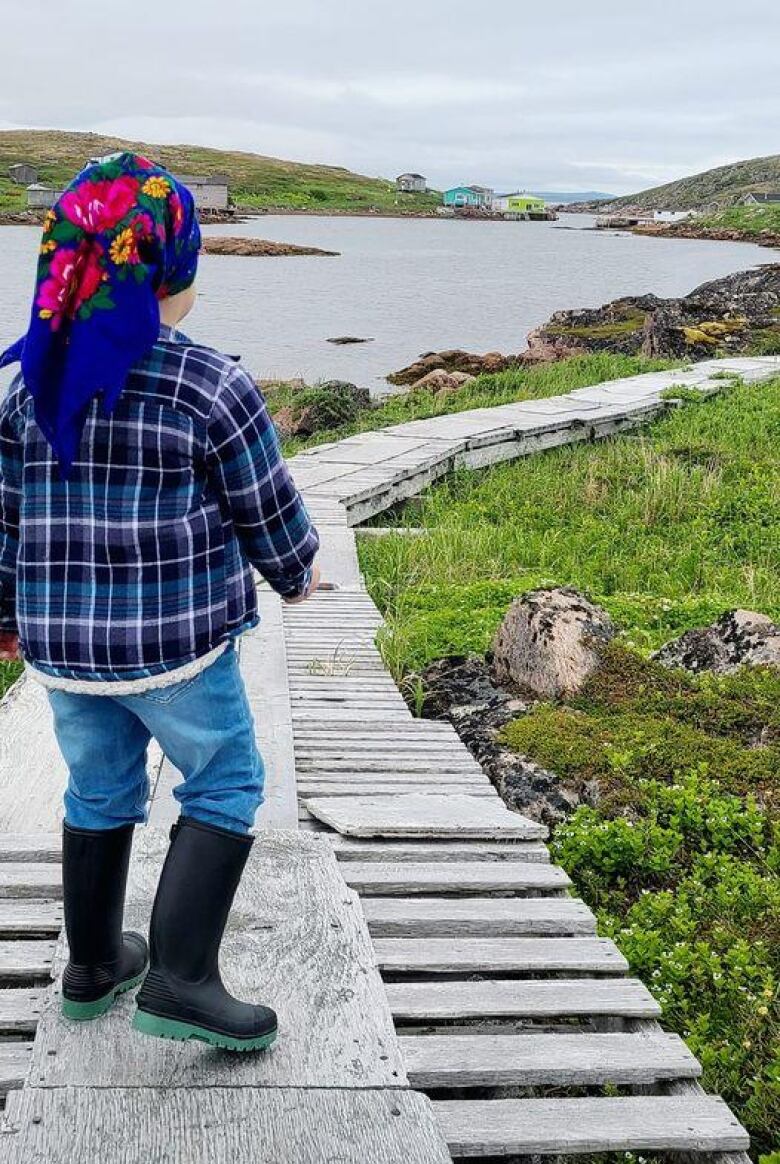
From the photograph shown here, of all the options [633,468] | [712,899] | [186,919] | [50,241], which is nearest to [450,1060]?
[186,919]

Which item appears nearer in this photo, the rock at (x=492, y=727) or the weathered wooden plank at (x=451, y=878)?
the weathered wooden plank at (x=451, y=878)

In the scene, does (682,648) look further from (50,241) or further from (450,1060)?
(50,241)

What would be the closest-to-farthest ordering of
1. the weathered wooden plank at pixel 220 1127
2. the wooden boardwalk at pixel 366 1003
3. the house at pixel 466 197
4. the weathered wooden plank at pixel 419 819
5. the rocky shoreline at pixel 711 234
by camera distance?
1. the weathered wooden plank at pixel 220 1127
2. the wooden boardwalk at pixel 366 1003
3. the weathered wooden plank at pixel 419 819
4. the rocky shoreline at pixel 711 234
5. the house at pixel 466 197

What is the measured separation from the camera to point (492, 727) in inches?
226

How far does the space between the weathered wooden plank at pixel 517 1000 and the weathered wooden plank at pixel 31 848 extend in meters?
1.15

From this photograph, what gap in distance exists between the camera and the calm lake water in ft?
103

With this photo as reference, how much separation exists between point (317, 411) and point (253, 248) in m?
53.2

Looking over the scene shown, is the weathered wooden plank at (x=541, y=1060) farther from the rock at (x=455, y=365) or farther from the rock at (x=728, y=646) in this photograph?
the rock at (x=455, y=365)

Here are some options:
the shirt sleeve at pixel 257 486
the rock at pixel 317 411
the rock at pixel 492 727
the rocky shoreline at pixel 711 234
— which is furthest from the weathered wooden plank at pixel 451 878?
the rocky shoreline at pixel 711 234

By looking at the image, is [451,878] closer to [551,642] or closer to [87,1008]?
[87,1008]

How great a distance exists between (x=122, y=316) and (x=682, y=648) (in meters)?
4.81

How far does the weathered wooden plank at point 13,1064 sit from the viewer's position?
2.63 m

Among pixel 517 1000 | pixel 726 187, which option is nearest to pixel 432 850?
pixel 517 1000

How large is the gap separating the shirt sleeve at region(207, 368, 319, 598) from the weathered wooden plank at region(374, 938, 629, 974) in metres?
1.15
